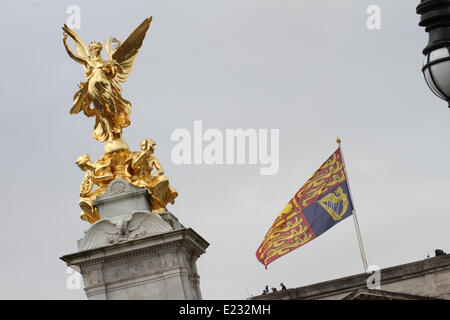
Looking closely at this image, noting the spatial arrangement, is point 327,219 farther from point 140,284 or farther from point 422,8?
point 422,8

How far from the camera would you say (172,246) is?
27891 mm

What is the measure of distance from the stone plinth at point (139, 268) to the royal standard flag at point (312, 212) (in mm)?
7176

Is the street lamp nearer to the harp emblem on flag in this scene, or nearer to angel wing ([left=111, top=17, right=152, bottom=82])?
angel wing ([left=111, top=17, right=152, bottom=82])

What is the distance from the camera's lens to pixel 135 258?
1105 inches

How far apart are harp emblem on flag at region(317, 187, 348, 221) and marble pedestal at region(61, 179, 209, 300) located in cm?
1087

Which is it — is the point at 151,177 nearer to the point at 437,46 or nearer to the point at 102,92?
the point at 102,92

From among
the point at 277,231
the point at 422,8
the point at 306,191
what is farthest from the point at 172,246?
the point at 422,8

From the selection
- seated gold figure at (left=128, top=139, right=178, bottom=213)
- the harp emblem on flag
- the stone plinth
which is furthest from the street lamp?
the harp emblem on flag

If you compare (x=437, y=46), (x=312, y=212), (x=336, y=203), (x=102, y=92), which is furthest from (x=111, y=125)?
(x=437, y=46)

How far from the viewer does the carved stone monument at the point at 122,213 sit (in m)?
27.9

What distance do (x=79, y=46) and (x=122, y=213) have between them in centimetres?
451
